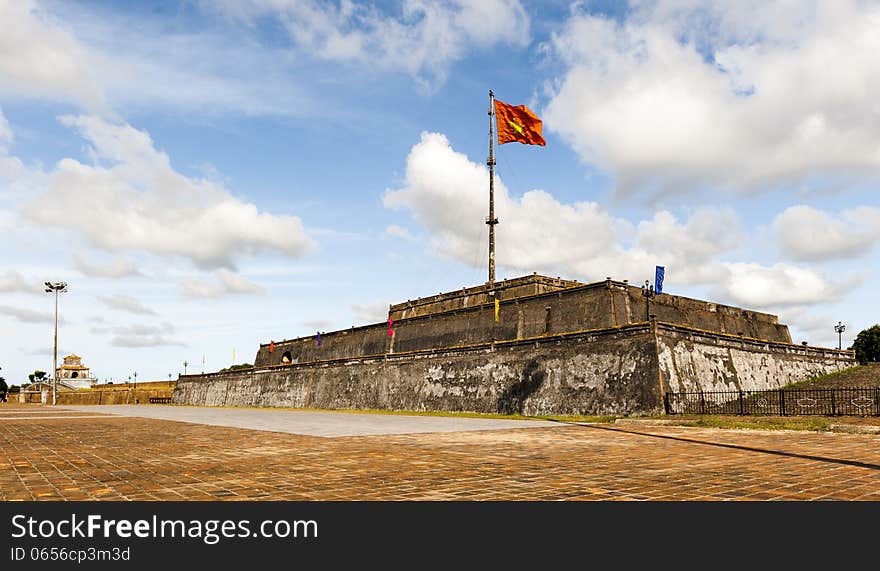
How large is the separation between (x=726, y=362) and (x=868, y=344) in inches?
1767

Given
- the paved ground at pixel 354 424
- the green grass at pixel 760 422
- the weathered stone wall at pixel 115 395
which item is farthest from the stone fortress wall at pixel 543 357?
the weathered stone wall at pixel 115 395

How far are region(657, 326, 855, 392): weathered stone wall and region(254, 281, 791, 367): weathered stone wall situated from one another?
3125 millimetres

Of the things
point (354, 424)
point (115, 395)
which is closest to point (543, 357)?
point (354, 424)

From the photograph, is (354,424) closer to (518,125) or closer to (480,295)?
(480,295)

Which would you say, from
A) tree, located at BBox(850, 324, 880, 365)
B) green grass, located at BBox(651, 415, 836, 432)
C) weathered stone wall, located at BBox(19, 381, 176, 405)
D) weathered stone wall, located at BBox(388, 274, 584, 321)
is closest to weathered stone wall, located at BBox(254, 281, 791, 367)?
weathered stone wall, located at BBox(388, 274, 584, 321)

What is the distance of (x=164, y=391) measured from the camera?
214 ft

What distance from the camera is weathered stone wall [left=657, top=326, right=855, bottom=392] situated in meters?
20.3

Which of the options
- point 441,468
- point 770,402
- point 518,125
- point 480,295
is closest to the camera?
point 441,468

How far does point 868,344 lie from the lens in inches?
2218

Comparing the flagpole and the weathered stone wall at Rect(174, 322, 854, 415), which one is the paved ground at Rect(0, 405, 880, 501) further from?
the flagpole
